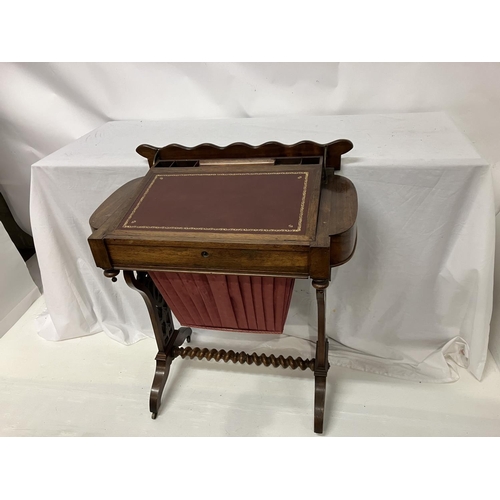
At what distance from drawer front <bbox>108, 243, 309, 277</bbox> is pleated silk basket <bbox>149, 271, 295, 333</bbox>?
193 millimetres

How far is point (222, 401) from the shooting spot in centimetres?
185

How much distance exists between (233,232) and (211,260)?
113 millimetres

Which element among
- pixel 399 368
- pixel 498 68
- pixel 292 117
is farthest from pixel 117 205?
pixel 498 68

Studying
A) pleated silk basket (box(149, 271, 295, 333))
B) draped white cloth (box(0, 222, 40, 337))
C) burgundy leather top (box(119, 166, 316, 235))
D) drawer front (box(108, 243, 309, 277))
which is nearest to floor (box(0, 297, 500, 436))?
draped white cloth (box(0, 222, 40, 337))

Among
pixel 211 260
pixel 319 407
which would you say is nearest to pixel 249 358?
pixel 319 407

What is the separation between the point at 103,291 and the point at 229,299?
3.32ft

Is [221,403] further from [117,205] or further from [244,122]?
[244,122]

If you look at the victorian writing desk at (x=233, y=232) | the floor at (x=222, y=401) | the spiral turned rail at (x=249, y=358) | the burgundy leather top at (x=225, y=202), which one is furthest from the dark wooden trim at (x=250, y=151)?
the floor at (x=222, y=401)

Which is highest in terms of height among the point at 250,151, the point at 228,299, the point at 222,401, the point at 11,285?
the point at 250,151

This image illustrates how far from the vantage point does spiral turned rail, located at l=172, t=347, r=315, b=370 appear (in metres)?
1.75

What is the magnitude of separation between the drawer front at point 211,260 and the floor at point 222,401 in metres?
0.90

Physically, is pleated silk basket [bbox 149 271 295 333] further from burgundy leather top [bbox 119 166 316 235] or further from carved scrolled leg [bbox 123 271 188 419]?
burgundy leather top [bbox 119 166 316 235]

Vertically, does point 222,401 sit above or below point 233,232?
below

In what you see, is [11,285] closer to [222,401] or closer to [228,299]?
[222,401]
